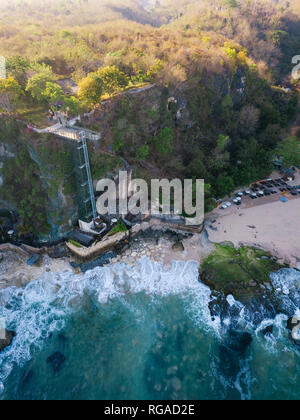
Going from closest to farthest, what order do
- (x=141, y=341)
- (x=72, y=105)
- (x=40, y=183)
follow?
1. (x=141, y=341)
2. (x=72, y=105)
3. (x=40, y=183)

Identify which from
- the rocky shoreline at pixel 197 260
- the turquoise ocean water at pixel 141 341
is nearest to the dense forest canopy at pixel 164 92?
the rocky shoreline at pixel 197 260

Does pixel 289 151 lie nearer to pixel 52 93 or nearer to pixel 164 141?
pixel 164 141

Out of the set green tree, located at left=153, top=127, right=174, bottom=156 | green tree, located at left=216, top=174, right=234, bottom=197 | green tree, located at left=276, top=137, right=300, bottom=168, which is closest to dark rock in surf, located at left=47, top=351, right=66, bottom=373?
green tree, located at left=153, top=127, right=174, bottom=156

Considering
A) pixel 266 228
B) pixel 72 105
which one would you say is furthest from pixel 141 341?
pixel 72 105

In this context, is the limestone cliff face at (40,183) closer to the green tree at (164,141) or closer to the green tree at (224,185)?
the green tree at (164,141)
